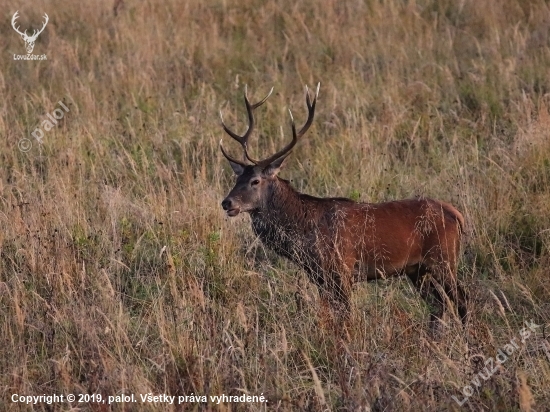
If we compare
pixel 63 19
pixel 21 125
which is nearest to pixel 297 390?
pixel 21 125

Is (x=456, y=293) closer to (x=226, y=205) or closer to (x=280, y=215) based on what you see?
(x=280, y=215)

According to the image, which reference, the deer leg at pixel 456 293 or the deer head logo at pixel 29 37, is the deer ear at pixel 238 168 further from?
the deer head logo at pixel 29 37

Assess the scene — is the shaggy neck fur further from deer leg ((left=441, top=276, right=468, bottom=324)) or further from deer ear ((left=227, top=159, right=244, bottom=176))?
deer leg ((left=441, top=276, right=468, bottom=324))

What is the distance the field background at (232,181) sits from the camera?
534 centimetres

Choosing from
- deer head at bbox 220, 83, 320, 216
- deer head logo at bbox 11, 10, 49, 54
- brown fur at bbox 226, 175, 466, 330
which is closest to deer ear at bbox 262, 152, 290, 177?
deer head at bbox 220, 83, 320, 216

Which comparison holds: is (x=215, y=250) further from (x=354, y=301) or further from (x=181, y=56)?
(x=181, y=56)

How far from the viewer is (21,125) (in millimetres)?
9984

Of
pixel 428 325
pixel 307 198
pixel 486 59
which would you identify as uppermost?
pixel 486 59

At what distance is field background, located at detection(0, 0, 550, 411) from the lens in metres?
5.34

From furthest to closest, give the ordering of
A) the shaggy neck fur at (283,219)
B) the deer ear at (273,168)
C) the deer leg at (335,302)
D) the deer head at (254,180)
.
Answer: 1. the deer ear at (273,168)
2. the deer head at (254,180)
3. the shaggy neck fur at (283,219)
4. the deer leg at (335,302)

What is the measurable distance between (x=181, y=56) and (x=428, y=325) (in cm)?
634

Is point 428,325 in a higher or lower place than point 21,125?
lower

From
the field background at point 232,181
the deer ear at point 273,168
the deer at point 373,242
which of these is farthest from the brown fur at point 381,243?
the deer ear at point 273,168

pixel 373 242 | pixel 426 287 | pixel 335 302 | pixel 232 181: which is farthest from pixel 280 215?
pixel 232 181
